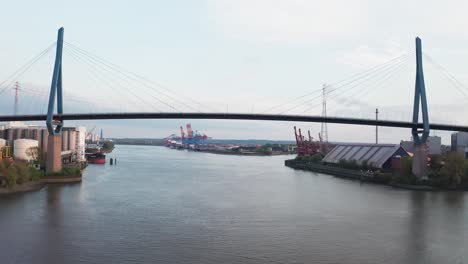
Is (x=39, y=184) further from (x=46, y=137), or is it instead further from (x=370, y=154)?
(x=370, y=154)

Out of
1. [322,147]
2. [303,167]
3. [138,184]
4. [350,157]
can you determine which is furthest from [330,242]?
[322,147]

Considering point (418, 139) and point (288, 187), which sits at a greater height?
point (418, 139)

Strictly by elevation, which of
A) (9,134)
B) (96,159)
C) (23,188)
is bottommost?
(23,188)

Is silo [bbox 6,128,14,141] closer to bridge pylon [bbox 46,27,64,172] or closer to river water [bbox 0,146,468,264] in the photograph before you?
bridge pylon [bbox 46,27,64,172]

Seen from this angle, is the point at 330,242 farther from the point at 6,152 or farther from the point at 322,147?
the point at 322,147

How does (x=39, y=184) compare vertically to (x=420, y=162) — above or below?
below

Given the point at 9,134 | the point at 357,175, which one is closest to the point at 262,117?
the point at 357,175
